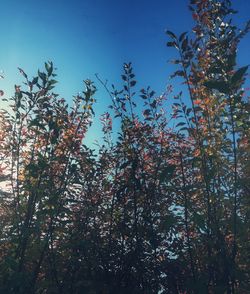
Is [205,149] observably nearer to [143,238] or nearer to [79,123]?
[143,238]

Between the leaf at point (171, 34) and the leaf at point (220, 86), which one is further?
the leaf at point (171, 34)

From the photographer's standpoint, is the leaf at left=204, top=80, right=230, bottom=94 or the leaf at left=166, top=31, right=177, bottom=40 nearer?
the leaf at left=204, top=80, right=230, bottom=94

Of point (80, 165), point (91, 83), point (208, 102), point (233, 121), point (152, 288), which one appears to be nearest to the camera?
point (233, 121)

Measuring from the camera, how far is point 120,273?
4.84 meters

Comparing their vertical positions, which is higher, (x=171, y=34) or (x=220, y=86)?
(x=171, y=34)

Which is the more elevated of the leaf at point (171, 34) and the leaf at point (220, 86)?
the leaf at point (171, 34)

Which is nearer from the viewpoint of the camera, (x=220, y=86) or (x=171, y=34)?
(x=220, y=86)

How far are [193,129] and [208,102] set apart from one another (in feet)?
1.53

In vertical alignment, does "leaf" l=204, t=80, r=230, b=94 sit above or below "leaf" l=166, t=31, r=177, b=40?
below

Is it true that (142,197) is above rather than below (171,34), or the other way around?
below

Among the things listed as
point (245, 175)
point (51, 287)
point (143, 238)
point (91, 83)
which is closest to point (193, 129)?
point (245, 175)

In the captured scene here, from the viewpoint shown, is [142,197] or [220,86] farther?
[142,197]

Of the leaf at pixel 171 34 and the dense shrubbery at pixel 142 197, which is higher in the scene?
the leaf at pixel 171 34

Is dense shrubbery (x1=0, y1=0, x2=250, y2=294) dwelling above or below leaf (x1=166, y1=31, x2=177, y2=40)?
below
